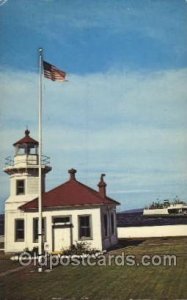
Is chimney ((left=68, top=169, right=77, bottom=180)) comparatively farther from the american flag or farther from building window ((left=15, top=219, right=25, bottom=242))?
the american flag

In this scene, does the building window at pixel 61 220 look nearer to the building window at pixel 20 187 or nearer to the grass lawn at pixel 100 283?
the building window at pixel 20 187

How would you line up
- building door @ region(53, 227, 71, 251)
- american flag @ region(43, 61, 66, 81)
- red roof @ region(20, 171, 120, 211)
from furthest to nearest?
red roof @ region(20, 171, 120, 211), building door @ region(53, 227, 71, 251), american flag @ region(43, 61, 66, 81)

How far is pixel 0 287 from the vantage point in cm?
1141

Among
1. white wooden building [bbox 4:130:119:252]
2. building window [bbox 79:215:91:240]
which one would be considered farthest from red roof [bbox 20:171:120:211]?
building window [bbox 79:215:91:240]

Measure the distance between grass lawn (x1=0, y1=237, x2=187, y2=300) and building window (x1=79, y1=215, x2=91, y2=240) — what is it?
403 centimetres

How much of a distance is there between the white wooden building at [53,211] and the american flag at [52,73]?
6426 mm

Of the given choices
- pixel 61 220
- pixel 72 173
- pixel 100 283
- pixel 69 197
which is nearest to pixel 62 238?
pixel 61 220

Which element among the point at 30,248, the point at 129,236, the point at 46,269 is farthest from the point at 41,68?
the point at 129,236

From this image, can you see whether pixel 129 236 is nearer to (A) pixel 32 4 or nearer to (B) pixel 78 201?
(B) pixel 78 201

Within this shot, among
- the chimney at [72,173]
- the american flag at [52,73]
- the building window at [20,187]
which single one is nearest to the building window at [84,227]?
the chimney at [72,173]

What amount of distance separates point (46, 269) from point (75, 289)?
A: 3.36 m

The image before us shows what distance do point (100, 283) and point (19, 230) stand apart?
9.04 m

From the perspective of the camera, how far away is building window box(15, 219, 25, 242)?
65.6ft

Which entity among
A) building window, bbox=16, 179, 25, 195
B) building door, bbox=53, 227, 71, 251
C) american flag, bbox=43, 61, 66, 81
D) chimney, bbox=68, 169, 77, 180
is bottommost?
building door, bbox=53, 227, 71, 251
